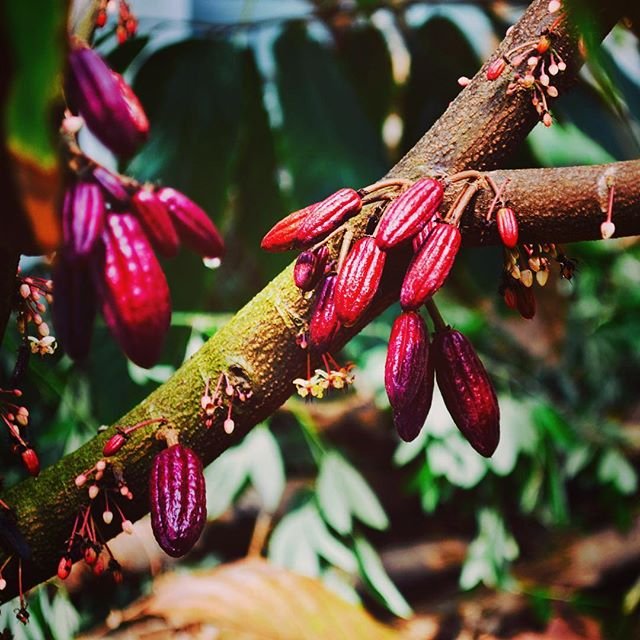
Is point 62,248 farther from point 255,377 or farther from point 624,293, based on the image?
point 624,293

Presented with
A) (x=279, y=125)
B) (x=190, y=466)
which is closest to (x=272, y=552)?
(x=279, y=125)

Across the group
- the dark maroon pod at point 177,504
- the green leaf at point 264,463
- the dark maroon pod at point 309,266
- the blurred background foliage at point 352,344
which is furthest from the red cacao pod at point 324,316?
the green leaf at point 264,463

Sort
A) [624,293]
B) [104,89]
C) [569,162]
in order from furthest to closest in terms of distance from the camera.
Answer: [624,293] < [569,162] < [104,89]

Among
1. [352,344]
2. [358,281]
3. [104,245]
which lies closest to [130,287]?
[104,245]

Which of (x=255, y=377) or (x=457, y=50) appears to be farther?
(x=457, y=50)

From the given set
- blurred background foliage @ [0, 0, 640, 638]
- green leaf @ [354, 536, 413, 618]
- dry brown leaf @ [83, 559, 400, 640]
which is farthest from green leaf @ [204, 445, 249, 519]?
dry brown leaf @ [83, 559, 400, 640]

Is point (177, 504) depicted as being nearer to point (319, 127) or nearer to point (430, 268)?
point (430, 268)
